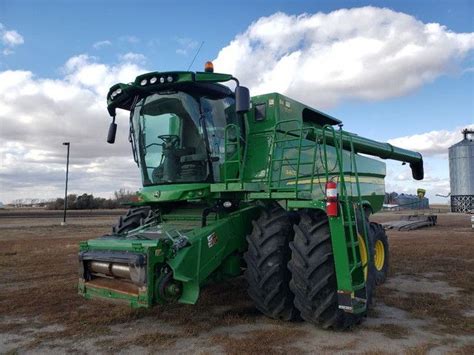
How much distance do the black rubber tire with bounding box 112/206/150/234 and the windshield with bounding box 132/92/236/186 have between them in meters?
0.88

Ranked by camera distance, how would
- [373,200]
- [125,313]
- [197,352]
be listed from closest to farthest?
[197,352] < [125,313] < [373,200]

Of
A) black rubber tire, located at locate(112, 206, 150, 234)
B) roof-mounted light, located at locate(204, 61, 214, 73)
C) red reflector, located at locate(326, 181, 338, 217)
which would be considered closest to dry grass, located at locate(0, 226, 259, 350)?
black rubber tire, located at locate(112, 206, 150, 234)

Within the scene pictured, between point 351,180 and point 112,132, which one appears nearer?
point 112,132

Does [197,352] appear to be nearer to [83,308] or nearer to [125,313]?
[125,313]

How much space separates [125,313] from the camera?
584cm

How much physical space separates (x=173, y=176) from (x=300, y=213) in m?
1.93

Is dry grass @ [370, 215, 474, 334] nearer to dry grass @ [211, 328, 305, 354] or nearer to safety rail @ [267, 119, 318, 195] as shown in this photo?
dry grass @ [211, 328, 305, 354]

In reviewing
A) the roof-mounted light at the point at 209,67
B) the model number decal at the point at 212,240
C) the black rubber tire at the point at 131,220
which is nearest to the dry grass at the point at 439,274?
the model number decal at the point at 212,240

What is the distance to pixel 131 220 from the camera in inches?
281

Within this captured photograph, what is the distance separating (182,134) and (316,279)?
277 centimetres

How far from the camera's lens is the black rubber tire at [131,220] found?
23.0 ft

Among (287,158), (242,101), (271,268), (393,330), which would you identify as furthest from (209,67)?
(393,330)

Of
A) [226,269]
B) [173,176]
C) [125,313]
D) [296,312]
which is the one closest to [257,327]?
[296,312]

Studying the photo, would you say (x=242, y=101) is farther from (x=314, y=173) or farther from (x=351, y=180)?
(x=351, y=180)
